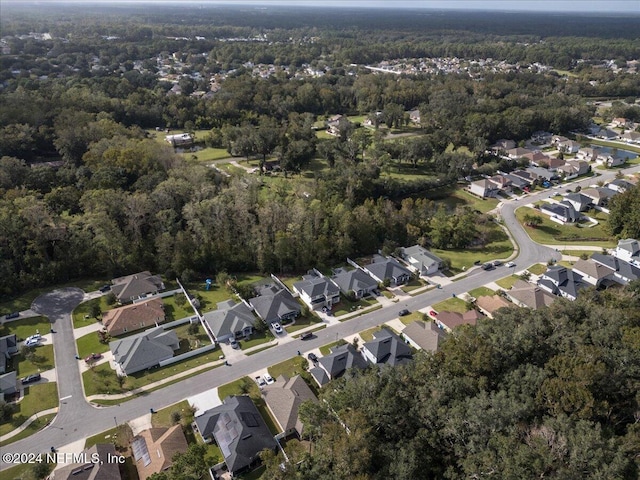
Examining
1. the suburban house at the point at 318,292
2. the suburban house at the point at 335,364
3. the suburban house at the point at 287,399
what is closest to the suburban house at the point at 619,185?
the suburban house at the point at 318,292

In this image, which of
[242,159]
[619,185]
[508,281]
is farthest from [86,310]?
[619,185]

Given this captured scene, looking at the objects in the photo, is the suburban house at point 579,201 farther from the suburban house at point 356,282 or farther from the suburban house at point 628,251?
the suburban house at point 356,282

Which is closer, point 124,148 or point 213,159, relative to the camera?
point 124,148

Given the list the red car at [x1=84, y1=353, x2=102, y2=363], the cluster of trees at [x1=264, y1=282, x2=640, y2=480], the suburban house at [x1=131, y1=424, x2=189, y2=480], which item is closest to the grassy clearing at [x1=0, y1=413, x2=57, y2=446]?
the red car at [x1=84, y1=353, x2=102, y2=363]

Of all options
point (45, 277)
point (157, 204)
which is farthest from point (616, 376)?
point (45, 277)

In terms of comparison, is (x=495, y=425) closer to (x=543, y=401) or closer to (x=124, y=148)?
(x=543, y=401)

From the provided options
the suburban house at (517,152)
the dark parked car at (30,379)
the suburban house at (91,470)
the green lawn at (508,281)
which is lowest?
the green lawn at (508,281)

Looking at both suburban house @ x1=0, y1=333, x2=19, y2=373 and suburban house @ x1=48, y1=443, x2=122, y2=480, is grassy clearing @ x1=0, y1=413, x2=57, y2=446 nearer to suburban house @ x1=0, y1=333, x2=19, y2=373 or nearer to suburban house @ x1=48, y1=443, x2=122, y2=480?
suburban house @ x1=48, y1=443, x2=122, y2=480
